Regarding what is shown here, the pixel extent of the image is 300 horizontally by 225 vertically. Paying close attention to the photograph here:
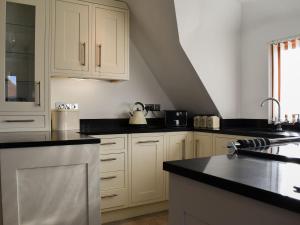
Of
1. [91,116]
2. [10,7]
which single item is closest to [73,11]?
[10,7]

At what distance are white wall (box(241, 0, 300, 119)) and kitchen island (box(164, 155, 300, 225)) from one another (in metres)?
2.27

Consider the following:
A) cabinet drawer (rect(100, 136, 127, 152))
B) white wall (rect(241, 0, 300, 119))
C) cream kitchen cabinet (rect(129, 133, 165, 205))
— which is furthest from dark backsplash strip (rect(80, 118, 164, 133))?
white wall (rect(241, 0, 300, 119))

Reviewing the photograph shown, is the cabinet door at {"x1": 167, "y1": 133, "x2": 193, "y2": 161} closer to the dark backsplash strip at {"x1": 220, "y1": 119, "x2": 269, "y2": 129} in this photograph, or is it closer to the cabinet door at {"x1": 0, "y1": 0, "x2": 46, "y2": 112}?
the dark backsplash strip at {"x1": 220, "y1": 119, "x2": 269, "y2": 129}

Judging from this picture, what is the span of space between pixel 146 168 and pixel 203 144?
0.65 metres

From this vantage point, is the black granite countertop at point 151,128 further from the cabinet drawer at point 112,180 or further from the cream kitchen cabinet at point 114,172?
the cabinet drawer at point 112,180

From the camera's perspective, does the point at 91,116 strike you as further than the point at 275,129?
Yes

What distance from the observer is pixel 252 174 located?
871 millimetres

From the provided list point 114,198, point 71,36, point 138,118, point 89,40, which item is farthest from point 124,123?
point 71,36

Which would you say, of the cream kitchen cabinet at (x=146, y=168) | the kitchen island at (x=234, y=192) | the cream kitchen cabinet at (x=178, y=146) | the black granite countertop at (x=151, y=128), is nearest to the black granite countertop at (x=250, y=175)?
the kitchen island at (x=234, y=192)

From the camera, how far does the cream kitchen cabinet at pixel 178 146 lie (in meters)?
3.14

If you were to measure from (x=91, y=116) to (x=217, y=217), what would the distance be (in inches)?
99.0

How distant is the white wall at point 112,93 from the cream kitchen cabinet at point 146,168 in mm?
556

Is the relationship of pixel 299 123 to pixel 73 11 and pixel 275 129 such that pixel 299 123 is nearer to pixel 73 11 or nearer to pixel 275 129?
pixel 275 129

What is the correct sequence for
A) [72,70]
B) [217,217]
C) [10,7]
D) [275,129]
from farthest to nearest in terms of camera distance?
[275,129]
[72,70]
[10,7]
[217,217]
